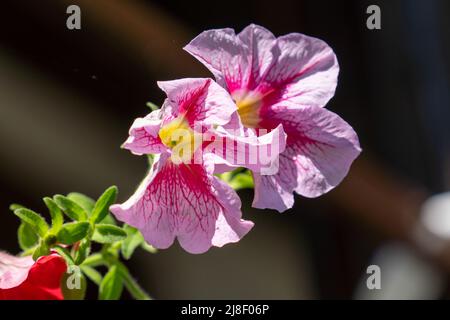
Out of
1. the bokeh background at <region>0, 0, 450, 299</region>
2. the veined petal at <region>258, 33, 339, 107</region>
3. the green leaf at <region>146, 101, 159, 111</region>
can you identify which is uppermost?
the veined petal at <region>258, 33, 339, 107</region>

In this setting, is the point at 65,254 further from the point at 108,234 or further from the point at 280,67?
the point at 280,67

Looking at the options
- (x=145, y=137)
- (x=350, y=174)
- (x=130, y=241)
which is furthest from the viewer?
(x=350, y=174)

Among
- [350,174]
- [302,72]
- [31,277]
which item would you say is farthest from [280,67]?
[350,174]

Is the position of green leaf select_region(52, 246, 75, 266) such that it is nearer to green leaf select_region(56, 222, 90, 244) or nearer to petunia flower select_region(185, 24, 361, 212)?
green leaf select_region(56, 222, 90, 244)

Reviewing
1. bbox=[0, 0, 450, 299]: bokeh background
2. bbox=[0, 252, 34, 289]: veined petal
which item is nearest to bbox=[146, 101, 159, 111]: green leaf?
bbox=[0, 252, 34, 289]: veined petal

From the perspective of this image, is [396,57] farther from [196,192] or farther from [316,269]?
[196,192]
